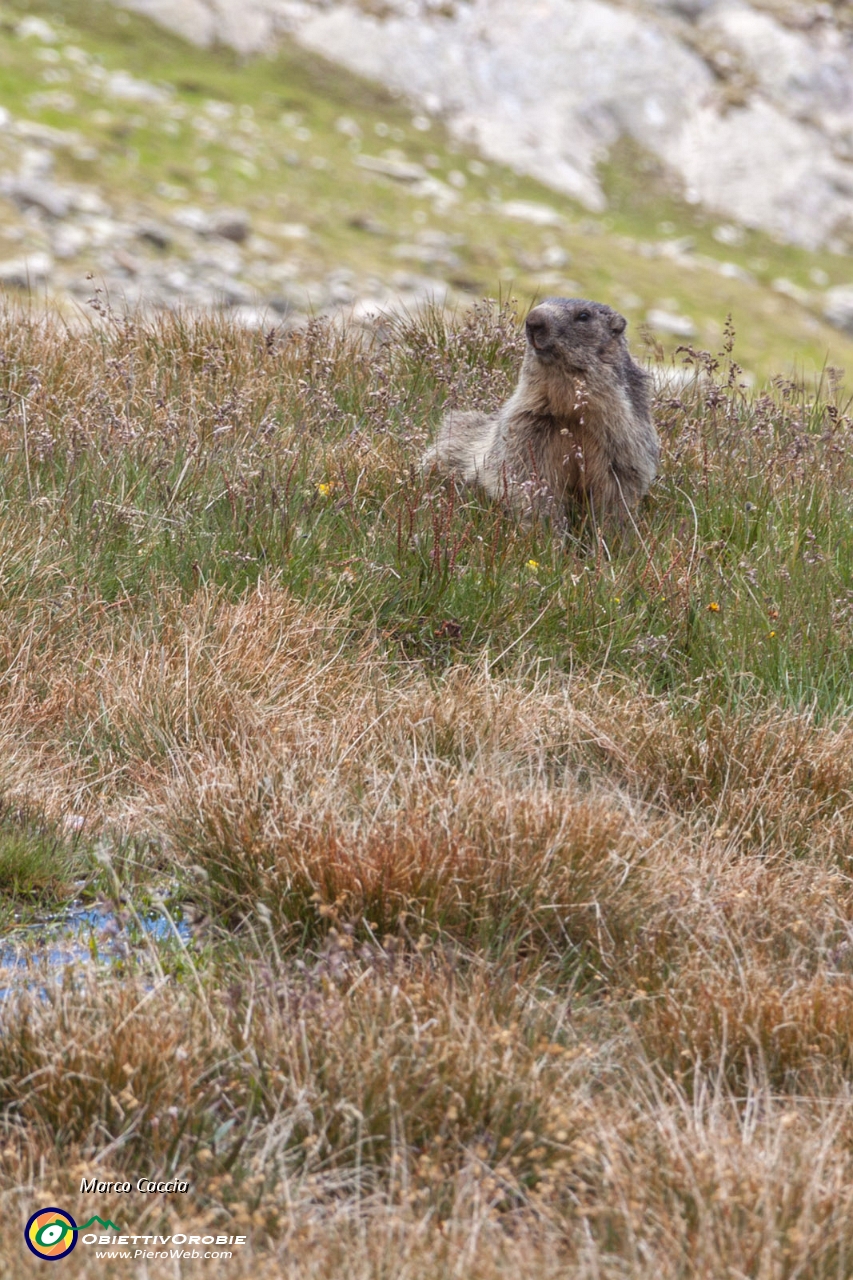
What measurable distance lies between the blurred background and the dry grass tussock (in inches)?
786

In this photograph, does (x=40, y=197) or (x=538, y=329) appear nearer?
(x=538, y=329)

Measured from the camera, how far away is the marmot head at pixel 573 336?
5785mm

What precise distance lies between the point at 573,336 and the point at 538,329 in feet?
0.61

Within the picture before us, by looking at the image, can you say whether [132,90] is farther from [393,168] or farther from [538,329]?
[538,329]

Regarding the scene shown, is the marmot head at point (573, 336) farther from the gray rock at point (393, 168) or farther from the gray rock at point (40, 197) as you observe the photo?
the gray rock at point (393, 168)

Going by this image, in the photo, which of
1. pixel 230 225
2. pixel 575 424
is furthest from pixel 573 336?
pixel 230 225

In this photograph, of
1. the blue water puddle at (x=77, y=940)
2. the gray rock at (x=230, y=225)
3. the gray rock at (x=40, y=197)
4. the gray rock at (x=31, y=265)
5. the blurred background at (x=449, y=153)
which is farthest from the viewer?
the gray rock at (x=230, y=225)

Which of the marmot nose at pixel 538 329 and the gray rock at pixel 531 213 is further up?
the marmot nose at pixel 538 329

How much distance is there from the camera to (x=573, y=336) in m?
5.86

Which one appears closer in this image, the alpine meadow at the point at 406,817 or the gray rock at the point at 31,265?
the alpine meadow at the point at 406,817

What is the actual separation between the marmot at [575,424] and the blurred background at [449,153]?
19445 millimetres

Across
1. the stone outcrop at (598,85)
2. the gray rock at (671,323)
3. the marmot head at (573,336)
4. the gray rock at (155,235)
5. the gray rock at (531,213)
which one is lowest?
the gray rock at (155,235)

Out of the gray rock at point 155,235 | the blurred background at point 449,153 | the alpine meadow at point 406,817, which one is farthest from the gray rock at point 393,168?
the alpine meadow at point 406,817

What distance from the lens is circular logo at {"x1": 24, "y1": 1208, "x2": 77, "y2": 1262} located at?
7.64 ft
